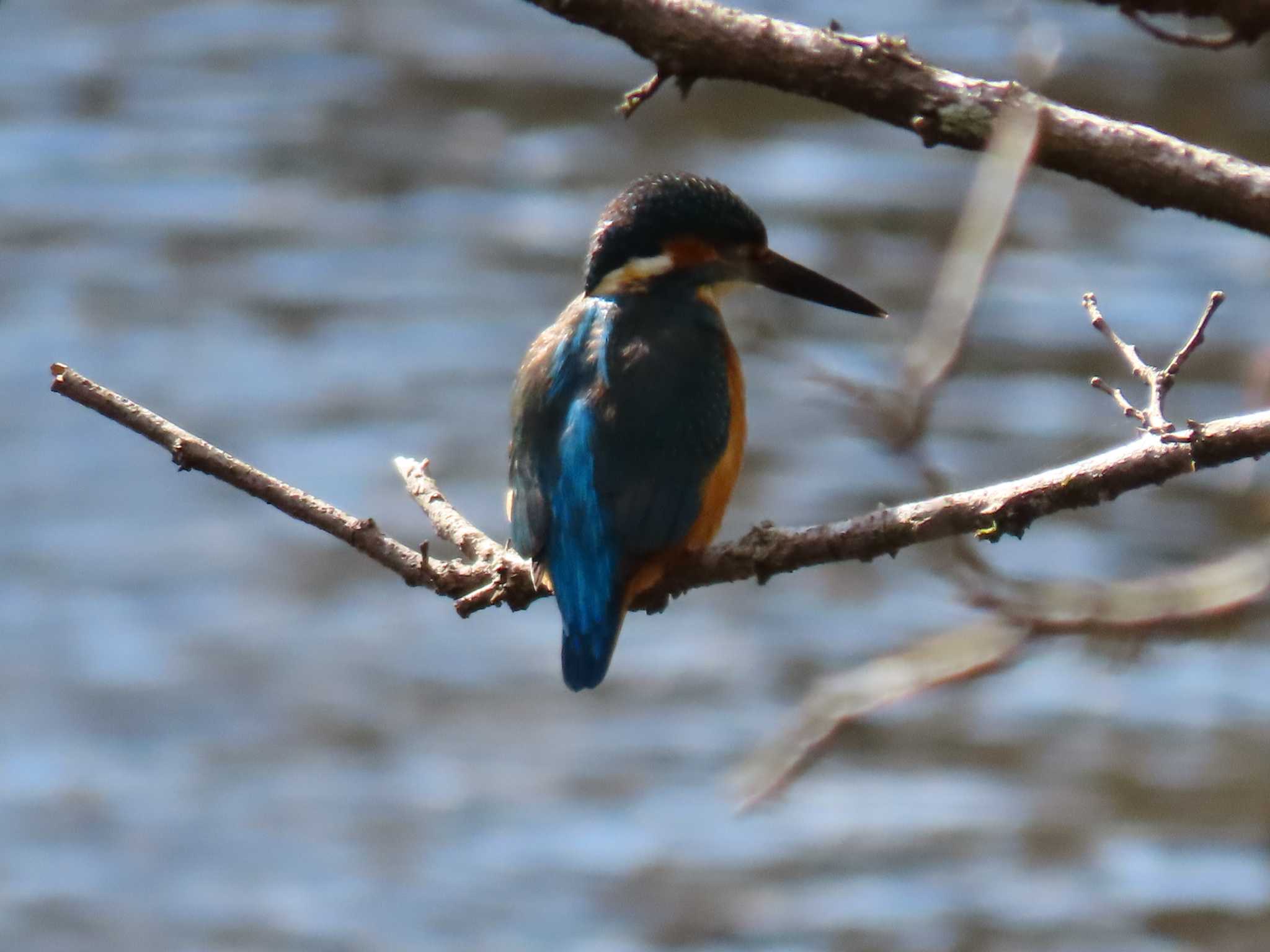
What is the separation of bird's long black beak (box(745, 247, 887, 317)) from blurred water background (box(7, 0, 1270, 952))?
2.74 ft

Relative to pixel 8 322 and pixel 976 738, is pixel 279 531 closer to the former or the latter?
pixel 8 322

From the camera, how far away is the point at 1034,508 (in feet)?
7.06

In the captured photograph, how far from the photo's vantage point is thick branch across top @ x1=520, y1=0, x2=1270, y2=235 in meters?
2.20

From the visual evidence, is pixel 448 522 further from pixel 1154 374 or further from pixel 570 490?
pixel 1154 374

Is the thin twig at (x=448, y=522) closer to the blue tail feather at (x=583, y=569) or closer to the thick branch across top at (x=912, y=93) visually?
the blue tail feather at (x=583, y=569)

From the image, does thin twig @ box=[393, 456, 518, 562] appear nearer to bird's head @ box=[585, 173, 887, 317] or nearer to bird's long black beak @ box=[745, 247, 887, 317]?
bird's head @ box=[585, 173, 887, 317]

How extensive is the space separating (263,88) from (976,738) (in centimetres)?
602

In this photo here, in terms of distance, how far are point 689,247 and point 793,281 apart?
0.61ft

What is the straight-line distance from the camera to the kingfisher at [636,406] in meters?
2.81

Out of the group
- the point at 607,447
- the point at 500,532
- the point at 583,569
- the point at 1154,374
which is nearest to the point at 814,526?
the point at 1154,374

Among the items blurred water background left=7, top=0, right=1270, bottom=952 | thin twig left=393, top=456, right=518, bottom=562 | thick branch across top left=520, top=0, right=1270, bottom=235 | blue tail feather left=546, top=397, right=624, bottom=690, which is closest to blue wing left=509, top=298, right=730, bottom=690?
blue tail feather left=546, top=397, right=624, bottom=690

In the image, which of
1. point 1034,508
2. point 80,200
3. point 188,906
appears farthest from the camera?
point 80,200

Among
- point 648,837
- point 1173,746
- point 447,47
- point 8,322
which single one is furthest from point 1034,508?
point 447,47

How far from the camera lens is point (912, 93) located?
90.4 inches
